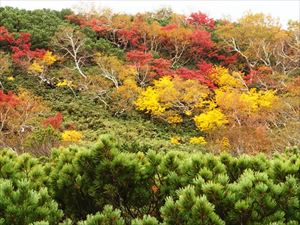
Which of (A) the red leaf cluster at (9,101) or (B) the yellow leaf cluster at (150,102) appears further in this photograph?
(B) the yellow leaf cluster at (150,102)

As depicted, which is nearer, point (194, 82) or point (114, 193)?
point (114, 193)

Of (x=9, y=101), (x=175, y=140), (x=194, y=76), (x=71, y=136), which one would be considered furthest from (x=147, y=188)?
(x=194, y=76)

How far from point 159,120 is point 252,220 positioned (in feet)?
75.5

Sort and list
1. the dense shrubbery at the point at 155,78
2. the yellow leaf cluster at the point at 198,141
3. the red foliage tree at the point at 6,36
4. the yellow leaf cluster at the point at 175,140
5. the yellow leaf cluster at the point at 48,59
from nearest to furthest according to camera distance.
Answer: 1. the dense shrubbery at the point at 155,78
2. the yellow leaf cluster at the point at 175,140
3. the yellow leaf cluster at the point at 198,141
4. the yellow leaf cluster at the point at 48,59
5. the red foliage tree at the point at 6,36

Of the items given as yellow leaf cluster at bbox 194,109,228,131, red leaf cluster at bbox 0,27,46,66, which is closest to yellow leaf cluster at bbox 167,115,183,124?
yellow leaf cluster at bbox 194,109,228,131

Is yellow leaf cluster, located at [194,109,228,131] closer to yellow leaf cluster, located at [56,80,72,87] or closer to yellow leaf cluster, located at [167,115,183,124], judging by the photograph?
yellow leaf cluster, located at [167,115,183,124]

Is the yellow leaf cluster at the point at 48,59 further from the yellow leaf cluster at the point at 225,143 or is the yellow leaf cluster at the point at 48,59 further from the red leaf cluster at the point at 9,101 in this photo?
the yellow leaf cluster at the point at 225,143

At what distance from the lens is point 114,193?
316 cm

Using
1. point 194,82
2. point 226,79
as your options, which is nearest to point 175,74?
point 194,82

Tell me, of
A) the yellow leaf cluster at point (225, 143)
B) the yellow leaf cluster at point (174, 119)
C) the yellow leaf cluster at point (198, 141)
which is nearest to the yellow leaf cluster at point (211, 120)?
the yellow leaf cluster at point (198, 141)

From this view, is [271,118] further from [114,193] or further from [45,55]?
[114,193]

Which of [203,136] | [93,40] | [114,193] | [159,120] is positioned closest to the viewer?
[114,193]

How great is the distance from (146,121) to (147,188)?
72.0 feet

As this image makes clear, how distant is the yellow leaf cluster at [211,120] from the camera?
22.8 metres
